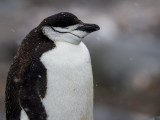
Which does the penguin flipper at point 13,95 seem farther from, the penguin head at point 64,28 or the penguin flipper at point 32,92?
the penguin head at point 64,28

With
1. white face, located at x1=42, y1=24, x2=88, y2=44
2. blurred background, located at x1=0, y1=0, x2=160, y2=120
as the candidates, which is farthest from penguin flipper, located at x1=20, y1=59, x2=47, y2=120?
blurred background, located at x1=0, y1=0, x2=160, y2=120

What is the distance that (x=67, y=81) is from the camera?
122 inches

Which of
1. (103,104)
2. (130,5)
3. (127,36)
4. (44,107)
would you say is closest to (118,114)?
(103,104)

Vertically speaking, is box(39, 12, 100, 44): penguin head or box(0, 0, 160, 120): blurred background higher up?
box(39, 12, 100, 44): penguin head

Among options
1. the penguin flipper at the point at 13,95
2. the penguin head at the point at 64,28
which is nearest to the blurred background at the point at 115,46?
the penguin flipper at the point at 13,95

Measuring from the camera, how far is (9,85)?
3.14m

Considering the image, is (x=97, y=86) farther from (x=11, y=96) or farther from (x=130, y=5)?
(x=11, y=96)

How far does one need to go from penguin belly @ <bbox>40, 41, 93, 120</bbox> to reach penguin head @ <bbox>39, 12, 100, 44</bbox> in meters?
0.03

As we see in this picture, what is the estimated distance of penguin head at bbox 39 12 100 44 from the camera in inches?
122

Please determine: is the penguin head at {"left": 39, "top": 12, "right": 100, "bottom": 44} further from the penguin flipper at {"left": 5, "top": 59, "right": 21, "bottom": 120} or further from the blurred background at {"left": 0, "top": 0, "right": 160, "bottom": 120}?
the blurred background at {"left": 0, "top": 0, "right": 160, "bottom": 120}

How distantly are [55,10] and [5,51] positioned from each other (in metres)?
0.91

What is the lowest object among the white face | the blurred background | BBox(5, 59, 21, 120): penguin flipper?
the blurred background

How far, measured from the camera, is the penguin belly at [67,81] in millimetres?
3082

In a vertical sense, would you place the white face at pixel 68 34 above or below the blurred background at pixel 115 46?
above
